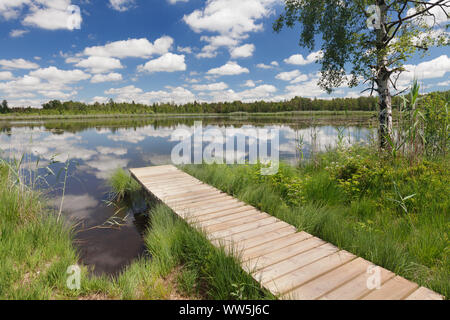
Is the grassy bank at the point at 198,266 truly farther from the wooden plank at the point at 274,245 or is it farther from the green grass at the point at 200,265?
the wooden plank at the point at 274,245

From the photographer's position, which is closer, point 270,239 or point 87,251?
point 270,239

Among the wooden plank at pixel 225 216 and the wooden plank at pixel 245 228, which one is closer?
the wooden plank at pixel 245 228

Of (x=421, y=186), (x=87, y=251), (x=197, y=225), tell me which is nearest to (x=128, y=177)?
(x=87, y=251)

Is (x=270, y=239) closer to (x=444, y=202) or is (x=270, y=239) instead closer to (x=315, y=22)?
(x=444, y=202)

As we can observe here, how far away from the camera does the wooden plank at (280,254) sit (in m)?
2.00

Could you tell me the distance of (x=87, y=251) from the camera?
3.22 meters

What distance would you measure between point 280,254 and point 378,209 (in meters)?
2.10

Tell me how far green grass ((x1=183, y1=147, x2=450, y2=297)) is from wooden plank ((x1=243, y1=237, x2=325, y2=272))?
0.25m

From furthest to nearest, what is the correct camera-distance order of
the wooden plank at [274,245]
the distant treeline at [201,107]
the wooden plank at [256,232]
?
the distant treeline at [201,107]
the wooden plank at [256,232]
the wooden plank at [274,245]

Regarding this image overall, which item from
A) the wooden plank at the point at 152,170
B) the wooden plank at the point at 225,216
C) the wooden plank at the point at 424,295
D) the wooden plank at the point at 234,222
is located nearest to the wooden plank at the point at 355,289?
the wooden plank at the point at 424,295

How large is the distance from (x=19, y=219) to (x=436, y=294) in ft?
14.8

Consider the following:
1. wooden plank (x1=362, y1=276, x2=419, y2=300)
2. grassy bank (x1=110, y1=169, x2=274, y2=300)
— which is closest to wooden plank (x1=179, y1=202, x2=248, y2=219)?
grassy bank (x1=110, y1=169, x2=274, y2=300)

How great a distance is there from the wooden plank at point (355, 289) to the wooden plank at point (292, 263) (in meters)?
0.35

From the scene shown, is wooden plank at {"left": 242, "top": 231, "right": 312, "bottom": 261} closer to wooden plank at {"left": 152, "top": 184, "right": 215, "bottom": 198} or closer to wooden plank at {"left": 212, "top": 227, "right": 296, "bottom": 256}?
wooden plank at {"left": 212, "top": 227, "right": 296, "bottom": 256}
